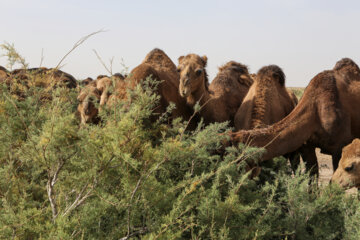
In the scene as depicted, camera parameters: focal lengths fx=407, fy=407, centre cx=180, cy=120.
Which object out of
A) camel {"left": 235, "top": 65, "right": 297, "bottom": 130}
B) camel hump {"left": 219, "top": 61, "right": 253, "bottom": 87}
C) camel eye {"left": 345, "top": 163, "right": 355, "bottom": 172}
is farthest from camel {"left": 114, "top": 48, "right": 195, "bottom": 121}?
camel eye {"left": 345, "top": 163, "right": 355, "bottom": 172}

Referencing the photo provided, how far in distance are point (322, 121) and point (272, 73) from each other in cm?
170

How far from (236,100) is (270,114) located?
62.0 inches

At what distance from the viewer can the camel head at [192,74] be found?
7053 mm

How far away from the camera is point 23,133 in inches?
154

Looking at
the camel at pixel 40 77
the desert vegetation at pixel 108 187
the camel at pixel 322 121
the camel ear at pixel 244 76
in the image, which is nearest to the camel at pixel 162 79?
the camel at pixel 40 77

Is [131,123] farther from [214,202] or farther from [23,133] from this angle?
[23,133]

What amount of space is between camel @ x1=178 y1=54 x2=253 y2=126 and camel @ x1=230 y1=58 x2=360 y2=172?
136cm

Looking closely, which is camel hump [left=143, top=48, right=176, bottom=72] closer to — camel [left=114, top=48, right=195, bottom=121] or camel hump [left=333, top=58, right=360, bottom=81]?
camel [left=114, top=48, right=195, bottom=121]

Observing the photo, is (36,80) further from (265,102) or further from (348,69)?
(348,69)

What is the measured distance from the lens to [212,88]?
29.7 ft

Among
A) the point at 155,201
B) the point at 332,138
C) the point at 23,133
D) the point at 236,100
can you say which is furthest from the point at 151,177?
the point at 236,100

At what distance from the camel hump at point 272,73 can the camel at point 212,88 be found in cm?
96

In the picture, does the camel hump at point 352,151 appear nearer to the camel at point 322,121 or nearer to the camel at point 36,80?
the camel at point 322,121

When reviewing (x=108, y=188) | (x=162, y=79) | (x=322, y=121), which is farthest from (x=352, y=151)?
(x=108, y=188)
